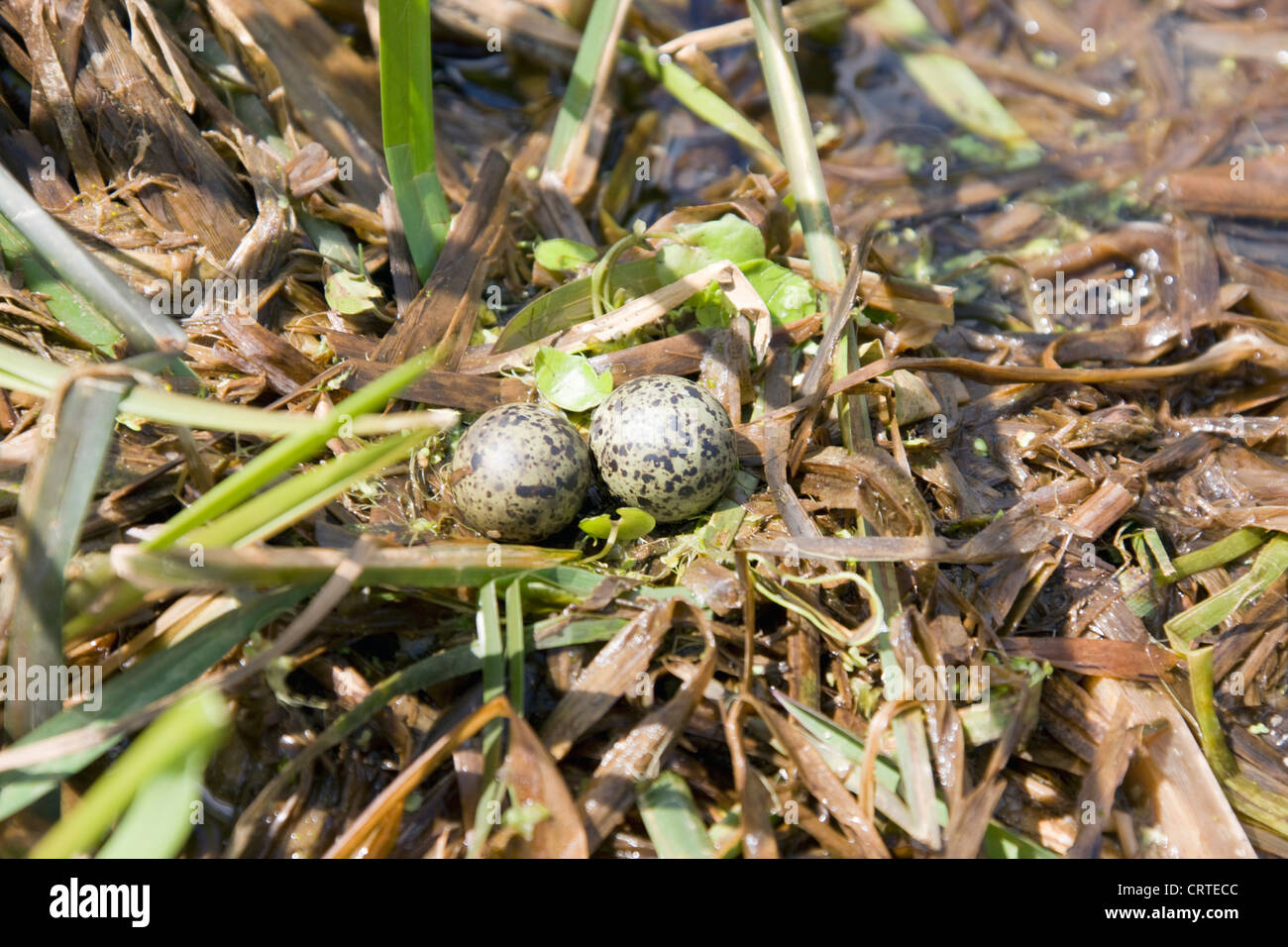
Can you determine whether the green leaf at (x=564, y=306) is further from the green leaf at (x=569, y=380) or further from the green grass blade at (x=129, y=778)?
the green grass blade at (x=129, y=778)

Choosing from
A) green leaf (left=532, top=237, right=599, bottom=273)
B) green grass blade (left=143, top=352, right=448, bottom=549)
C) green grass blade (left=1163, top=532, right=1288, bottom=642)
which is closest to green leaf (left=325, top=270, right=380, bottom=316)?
green leaf (left=532, top=237, right=599, bottom=273)

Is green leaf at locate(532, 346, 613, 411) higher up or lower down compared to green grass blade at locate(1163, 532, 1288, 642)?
higher up

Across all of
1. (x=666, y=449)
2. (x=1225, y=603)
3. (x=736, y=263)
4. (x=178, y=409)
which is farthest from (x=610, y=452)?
(x=1225, y=603)

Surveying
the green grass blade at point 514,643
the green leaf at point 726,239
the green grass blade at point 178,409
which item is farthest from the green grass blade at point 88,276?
the green leaf at point 726,239

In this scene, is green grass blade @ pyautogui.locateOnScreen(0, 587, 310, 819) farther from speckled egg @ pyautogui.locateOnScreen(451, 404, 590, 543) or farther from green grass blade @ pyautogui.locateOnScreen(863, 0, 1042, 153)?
green grass blade @ pyautogui.locateOnScreen(863, 0, 1042, 153)

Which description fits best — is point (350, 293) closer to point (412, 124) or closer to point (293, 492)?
point (412, 124)

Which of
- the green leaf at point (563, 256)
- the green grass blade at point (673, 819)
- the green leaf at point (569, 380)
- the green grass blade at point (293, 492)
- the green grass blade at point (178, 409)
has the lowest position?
the green grass blade at point (673, 819)

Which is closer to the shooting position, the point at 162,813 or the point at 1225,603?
the point at 162,813
